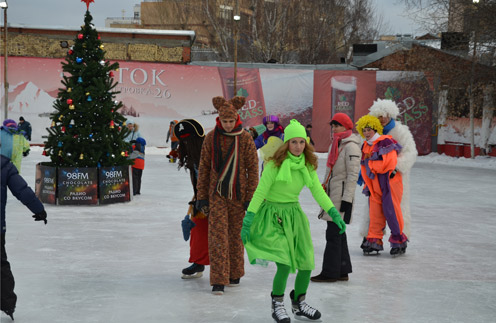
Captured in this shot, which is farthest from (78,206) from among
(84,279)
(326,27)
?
(326,27)

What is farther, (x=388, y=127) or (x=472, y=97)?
(x=472, y=97)

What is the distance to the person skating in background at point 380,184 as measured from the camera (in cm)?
777

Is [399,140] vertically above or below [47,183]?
above

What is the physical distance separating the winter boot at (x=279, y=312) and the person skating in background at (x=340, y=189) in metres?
1.56

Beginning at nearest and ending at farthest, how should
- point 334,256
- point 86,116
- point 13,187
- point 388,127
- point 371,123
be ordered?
point 13,187 < point 334,256 < point 371,123 < point 388,127 < point 86,116

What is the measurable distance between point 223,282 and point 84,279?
4.62 feet

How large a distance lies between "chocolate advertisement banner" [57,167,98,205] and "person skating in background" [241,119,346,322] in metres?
7.04

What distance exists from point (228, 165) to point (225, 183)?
0.16 metres

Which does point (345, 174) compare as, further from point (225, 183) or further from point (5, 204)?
point (5, 204)

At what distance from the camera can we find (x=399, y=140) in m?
8.00

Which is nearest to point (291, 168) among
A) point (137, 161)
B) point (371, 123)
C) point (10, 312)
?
point (10, 312)

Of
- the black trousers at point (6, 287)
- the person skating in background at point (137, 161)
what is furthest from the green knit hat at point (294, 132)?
the person skating in background at point (137, 161)

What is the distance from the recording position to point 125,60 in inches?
1328

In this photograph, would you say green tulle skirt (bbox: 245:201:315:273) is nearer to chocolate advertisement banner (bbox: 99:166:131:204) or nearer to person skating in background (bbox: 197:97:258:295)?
person skating in background (bbox: 197:97:258:295)
